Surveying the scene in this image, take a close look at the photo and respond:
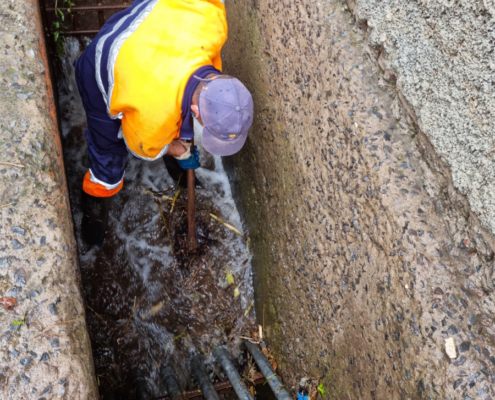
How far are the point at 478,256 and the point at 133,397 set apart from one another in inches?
78.0

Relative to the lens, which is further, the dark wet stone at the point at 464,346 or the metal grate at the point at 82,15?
the metal grate at the point at 82,15

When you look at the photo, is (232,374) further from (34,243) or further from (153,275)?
(34,243)

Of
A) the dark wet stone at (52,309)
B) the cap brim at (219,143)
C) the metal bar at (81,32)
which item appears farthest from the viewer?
the metal bar at (81,32)

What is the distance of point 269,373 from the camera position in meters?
2.30

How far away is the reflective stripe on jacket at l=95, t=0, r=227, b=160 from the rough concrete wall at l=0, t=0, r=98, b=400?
1.01ft

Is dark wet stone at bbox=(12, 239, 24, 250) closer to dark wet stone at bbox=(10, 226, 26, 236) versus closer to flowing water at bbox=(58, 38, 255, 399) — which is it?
dark wet stone at bbox=(10, 226, 26, 236)

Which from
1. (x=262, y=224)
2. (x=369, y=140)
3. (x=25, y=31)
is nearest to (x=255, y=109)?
(x=262, y=224)

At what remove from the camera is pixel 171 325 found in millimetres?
2729

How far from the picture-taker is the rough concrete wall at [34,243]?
1.42m

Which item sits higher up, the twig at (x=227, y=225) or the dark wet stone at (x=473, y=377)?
the dark wet stone at (x=473, y=377)

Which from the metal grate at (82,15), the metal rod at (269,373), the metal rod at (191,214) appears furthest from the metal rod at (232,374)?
the metal grate at (82,15)

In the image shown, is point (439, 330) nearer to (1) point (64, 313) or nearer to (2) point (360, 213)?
(2) point (360, 213)

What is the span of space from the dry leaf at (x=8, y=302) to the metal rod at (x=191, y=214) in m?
1.32

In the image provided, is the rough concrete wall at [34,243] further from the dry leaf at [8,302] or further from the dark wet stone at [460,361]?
the dark wet stone at [460,361]
